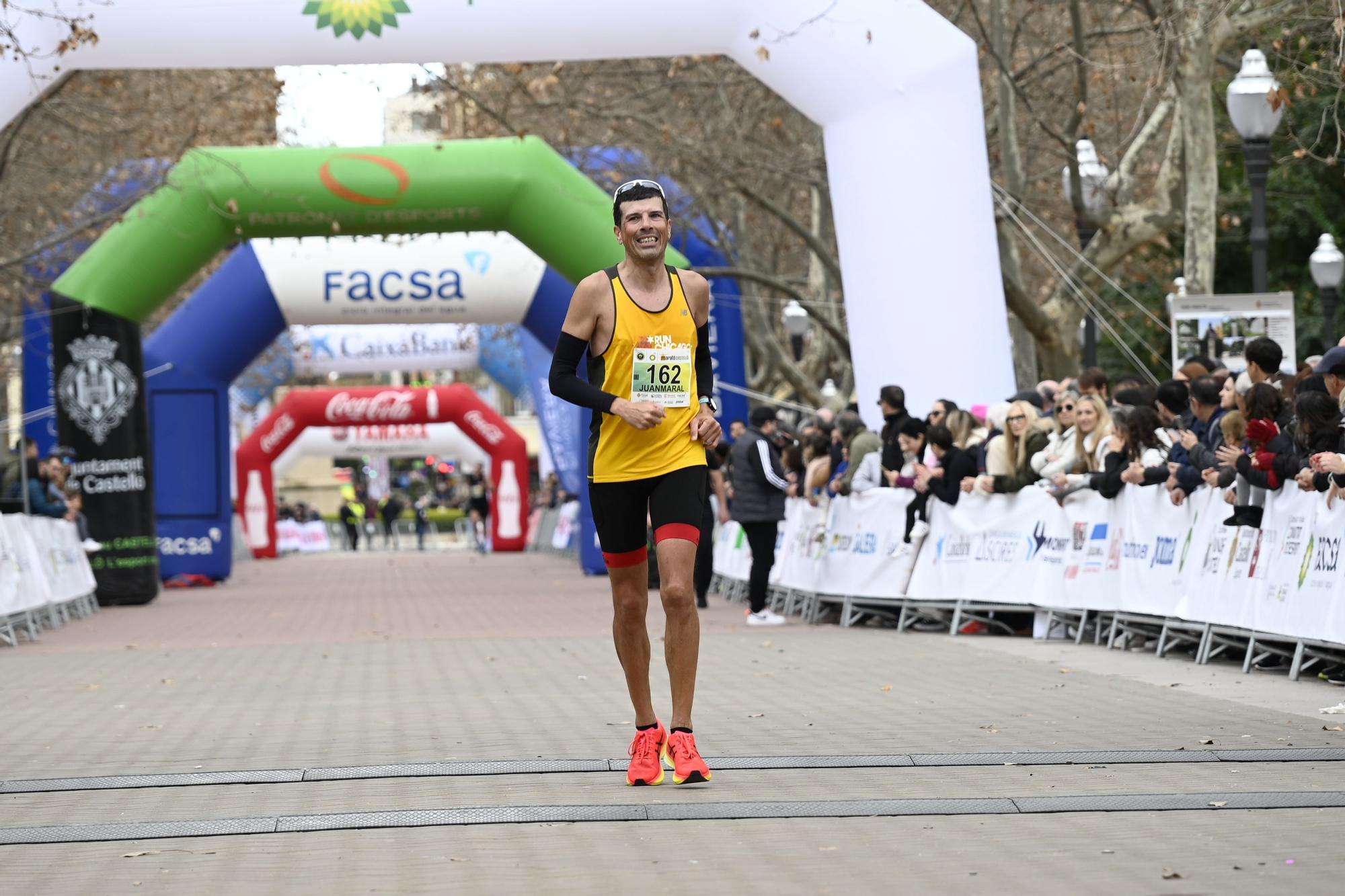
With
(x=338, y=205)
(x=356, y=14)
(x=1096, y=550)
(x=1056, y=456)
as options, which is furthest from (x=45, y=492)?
(x=1096, y=550)

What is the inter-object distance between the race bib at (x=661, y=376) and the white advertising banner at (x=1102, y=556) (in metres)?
4.11

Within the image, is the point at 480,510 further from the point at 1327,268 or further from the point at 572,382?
the point at 572,382

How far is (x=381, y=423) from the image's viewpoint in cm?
4575

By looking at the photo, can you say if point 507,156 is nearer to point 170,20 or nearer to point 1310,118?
point 170,20

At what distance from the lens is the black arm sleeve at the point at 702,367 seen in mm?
7152

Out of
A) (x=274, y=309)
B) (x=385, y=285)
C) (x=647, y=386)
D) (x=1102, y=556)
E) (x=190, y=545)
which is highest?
(x=385, y=285)

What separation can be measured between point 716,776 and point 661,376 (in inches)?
54.2

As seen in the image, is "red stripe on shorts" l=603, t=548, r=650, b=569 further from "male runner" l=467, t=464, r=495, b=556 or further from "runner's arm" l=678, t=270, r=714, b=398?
"male runner" l=467, t=464, r=495, b=556

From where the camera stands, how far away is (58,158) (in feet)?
89.7

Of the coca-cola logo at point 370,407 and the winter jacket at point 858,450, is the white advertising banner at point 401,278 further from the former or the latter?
the coca-cola logo at point 370,407

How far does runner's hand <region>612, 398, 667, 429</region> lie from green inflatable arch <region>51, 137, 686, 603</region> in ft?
47.4

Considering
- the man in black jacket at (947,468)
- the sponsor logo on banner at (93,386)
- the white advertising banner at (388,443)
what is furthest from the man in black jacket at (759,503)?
the white advertising banner at (388,443)

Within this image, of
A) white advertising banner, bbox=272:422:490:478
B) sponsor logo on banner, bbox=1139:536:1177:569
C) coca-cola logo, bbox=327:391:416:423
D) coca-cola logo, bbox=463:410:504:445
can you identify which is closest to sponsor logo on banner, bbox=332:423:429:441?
white advertising banner, bbox=272:422:490:478

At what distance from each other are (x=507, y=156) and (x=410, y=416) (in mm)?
24293
